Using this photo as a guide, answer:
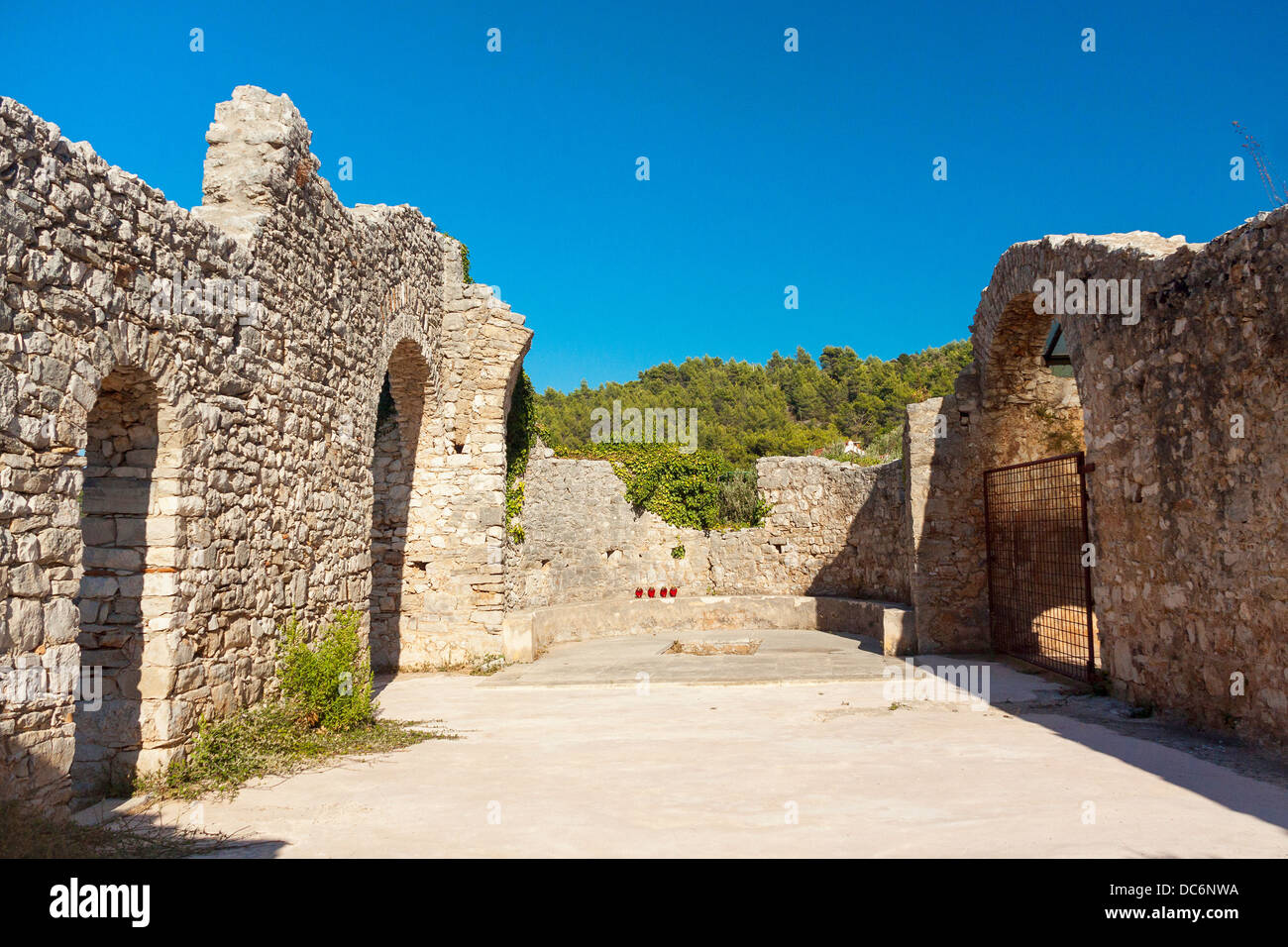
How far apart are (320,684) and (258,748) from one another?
0.75m

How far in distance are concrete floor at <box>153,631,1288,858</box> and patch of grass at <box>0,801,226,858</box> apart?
19cm

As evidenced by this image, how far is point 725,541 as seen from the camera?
15289mm

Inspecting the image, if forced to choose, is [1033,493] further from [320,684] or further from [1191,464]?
[320,684]

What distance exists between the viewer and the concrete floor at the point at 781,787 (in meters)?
3.59

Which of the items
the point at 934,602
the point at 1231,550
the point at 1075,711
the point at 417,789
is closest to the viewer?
the point at 417,789

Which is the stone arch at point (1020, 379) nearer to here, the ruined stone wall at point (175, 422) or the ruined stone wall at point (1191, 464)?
the ruined stone wall at point (1191, 464)

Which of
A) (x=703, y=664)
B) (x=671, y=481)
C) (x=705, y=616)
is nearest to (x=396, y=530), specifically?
(x=703, y=664)

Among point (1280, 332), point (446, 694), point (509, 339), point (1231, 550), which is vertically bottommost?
point (446, 694)

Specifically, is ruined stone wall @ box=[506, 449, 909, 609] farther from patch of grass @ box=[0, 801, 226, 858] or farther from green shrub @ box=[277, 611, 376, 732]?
patch of grass @ box=[0, 801, 226, 858]

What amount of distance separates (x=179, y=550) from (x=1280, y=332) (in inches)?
258

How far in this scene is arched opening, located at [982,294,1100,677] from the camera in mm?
8508
